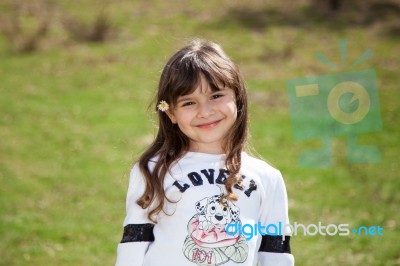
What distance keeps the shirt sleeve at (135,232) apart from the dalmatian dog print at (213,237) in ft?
0.54

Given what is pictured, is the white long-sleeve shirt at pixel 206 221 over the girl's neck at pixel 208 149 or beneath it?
beneath

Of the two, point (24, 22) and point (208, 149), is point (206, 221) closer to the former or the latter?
point (208, 149)

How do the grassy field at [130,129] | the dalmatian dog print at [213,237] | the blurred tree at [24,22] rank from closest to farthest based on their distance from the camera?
the dalmatian dog print at [213,237]
the grassy field at [130,129]
the blurred tree at [24,22]

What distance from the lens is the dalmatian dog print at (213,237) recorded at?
2139mm

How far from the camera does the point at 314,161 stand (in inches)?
117

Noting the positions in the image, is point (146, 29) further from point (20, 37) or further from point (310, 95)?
point (310, 95)

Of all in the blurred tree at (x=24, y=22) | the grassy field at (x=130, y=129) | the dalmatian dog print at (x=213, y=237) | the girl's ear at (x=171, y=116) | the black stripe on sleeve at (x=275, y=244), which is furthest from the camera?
the blurred tree at (x=24, y=22)

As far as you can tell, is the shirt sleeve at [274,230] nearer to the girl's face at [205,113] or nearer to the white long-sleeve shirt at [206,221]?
the white long-sleeve shirt at [206,221]

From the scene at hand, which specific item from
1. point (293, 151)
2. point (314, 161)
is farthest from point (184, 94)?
point (293, 151)

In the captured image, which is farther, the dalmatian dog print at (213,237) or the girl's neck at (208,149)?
the girl's neck at (208,149)

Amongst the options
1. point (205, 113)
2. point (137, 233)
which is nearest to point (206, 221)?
point (137, 233)

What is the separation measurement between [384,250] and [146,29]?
27.6ft

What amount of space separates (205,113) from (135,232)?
54 centimetres

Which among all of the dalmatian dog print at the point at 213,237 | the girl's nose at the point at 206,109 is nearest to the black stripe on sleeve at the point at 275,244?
the dalmatian dog print at the point at 213,237
